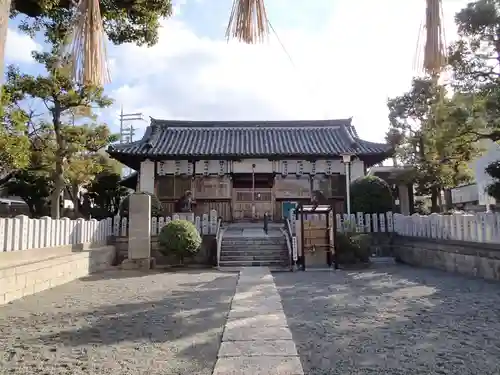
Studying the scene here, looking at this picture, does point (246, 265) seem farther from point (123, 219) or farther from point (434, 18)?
point (434, 18)

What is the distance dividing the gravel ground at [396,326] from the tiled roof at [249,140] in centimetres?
1335

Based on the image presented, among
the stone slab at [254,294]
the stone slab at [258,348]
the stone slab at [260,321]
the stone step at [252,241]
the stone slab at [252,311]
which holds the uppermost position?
the stone step at [252,241]

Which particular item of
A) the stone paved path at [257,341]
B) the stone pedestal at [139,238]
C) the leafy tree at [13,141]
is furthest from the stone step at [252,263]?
the leafy tree at [13,141]

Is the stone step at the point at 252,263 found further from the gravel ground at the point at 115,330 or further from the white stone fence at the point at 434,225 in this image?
the gravel ground at the point at 115,330

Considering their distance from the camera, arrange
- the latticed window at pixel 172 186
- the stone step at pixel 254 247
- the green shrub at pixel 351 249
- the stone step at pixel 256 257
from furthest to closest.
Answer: the latticed window at pixel 172 186 → the stone step at pixel 254 247 → the stone step at pixel 256 257 → the green shrub at pixel 351 249

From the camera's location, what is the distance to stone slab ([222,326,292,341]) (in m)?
4.43

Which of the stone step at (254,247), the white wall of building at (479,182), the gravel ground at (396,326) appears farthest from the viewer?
the white wall of building at (479,182)

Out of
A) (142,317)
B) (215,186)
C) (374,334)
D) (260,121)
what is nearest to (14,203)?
(215,186)

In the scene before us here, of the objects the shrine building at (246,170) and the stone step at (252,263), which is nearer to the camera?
the stone step at (252,263)

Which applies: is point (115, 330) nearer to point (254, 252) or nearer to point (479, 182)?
point (254, 252)

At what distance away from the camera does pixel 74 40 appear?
2.21 m

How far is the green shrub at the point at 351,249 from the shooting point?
12312 mm

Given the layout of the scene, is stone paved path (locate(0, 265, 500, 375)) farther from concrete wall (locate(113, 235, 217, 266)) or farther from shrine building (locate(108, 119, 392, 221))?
shrine building (locate(108, 119, 392, 221))

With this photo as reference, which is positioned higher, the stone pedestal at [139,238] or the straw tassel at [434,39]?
the straw tassel at [434,39]
